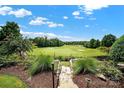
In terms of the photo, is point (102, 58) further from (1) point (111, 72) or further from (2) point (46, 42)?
(2) point (46, 42)

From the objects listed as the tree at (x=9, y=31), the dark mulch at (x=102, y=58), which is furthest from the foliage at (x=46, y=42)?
the dark mulch at (x=102, y=58)

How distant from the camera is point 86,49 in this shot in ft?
21.5

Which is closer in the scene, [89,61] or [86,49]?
[89,61]

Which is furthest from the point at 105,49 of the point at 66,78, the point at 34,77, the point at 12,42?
the point at 12,42

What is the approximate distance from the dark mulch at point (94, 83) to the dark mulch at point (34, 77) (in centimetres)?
46

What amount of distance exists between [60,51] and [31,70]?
2.15 ft

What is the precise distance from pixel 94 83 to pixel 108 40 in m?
0.82

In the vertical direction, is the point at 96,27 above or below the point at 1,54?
above

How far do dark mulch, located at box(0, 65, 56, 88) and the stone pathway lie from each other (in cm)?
20

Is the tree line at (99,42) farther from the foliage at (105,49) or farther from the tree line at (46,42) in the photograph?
the tree line at (46,42)

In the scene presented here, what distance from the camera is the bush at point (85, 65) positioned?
613 centimetres
